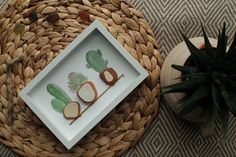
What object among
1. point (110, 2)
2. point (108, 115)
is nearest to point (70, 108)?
point (108, 115)

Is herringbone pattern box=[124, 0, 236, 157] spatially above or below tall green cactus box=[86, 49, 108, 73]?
below

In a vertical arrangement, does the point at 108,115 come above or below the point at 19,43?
below

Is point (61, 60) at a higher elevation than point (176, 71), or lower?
higher

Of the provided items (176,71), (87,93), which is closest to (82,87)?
(87,93)

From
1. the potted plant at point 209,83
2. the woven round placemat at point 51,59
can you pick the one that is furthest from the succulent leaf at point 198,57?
the woven round placemat at point 51,59

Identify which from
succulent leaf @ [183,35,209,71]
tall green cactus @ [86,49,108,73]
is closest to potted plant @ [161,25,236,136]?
succulent leaf @ [183,35,209,71]

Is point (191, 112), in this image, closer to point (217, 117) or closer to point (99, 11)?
point (217, 117)

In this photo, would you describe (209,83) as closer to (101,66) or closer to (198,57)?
(198,57)

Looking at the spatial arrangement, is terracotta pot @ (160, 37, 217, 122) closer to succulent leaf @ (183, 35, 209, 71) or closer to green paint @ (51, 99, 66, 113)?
succulent leaf @ (183, 35, 209, 71)
